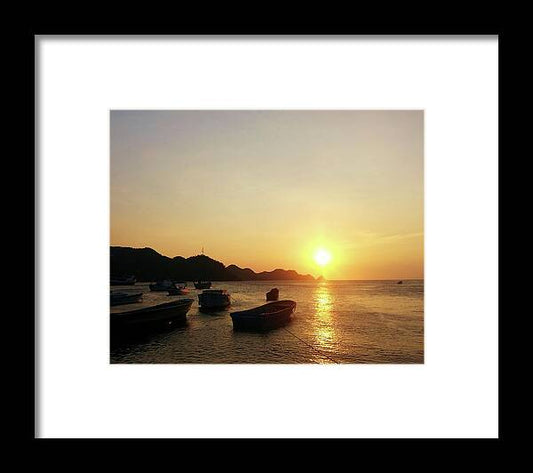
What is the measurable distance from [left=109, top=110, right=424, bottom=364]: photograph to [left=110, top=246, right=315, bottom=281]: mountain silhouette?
0.07m

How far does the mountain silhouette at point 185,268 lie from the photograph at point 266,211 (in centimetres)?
7

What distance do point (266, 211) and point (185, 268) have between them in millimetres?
3558

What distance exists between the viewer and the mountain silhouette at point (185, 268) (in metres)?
8.62

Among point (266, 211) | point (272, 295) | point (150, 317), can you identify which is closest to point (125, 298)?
point (150, 317)

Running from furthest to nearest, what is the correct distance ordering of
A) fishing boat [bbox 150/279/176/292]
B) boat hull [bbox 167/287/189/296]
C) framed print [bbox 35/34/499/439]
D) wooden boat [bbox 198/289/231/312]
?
boat hull [bbox 167/287/189/296] → fishing boat [bbox 150/279/176/292] → wooden boat [bbox 198/289/231/312] → framed print [bbox 35/34/499/439]

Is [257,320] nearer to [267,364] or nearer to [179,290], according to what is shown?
[267,364]

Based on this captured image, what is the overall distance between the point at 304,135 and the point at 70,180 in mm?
3227

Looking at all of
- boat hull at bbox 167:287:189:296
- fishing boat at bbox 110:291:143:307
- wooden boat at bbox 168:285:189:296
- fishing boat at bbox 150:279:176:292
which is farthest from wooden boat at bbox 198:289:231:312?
boat hull at bbox 167:287:189:296

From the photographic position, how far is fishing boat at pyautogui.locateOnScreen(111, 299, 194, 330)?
8.96 metres

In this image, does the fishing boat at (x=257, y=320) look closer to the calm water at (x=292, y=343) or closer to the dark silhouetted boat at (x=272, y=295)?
the calm water at (x=292, y=343)

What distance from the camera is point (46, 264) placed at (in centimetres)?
374

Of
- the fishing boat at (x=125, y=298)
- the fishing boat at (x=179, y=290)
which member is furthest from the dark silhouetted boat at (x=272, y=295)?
the fishing boat at (x=125, y=298)

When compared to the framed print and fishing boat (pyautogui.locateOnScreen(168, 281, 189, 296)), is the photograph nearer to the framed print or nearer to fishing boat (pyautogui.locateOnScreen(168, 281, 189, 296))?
the framed print

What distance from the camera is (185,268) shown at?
35.7ft
